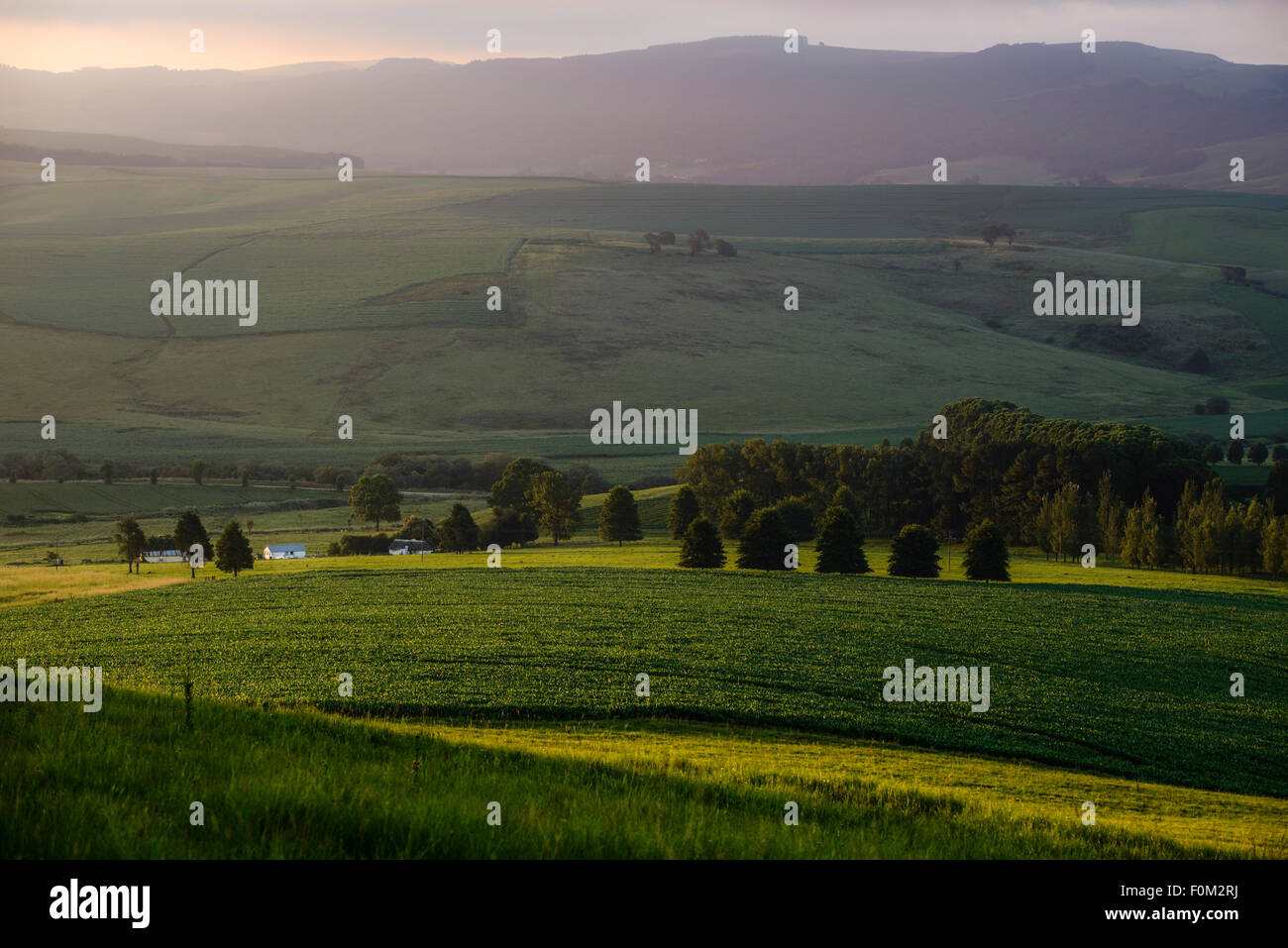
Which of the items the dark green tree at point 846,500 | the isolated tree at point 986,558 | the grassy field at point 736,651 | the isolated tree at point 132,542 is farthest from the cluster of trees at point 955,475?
the isolated tree at point 132,542

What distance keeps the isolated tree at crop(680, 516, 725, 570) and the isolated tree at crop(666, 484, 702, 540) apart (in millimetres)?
10376

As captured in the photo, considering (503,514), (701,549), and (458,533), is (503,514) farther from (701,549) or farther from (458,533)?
(701,549)

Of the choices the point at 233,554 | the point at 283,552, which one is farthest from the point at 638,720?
the point at 283,552

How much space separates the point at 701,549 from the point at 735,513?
1329 centimetres

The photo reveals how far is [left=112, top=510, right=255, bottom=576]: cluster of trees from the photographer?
7200 centimetres

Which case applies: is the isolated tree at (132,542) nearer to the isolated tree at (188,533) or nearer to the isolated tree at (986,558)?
the isolated tree at (188,533)

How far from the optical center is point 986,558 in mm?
72188

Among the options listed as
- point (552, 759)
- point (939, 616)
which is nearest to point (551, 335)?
point (939, 616)

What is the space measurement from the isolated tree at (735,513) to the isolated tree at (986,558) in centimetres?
1941

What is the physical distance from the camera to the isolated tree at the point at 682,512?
286ft
